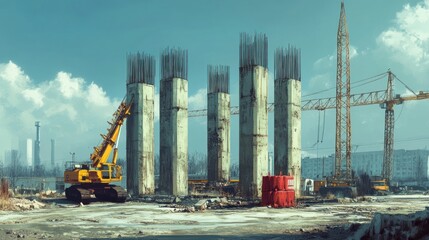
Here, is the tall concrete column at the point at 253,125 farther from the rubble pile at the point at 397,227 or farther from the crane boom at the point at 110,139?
the rubble pile at the point at 397,227

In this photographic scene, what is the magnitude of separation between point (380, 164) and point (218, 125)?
150 meters

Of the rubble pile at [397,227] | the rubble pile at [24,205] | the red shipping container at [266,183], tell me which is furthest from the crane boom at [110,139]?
the rubble pile at [397,227]

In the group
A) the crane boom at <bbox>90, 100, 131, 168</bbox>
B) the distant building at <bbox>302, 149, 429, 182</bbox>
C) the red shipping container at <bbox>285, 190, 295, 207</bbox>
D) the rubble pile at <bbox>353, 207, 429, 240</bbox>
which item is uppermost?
the crane boom at <bbox>90, 100, 131, 168</bbox>

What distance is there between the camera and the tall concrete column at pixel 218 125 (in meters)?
33.4

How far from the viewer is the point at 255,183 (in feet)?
84.9

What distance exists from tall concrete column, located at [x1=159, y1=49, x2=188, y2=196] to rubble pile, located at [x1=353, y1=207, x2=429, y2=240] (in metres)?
20.6

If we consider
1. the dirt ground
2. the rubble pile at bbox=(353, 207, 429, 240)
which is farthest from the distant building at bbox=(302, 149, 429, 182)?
the rubble pile at bbox=(353, 207, 429, 240)

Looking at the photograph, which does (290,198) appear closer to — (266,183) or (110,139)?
(266,183)

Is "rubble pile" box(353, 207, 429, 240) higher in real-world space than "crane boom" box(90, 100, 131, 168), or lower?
lower

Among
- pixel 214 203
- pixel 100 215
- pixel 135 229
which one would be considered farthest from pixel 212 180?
pixel 135 229

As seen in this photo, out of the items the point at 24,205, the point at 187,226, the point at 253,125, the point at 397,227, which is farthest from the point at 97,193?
the point at 397,227

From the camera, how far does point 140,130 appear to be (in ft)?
98.6

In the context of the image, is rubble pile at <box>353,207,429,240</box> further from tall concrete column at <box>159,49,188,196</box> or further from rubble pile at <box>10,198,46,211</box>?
tall concrete column at <box>159,49,188,196</box>

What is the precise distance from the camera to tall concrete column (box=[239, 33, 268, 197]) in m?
25.9
